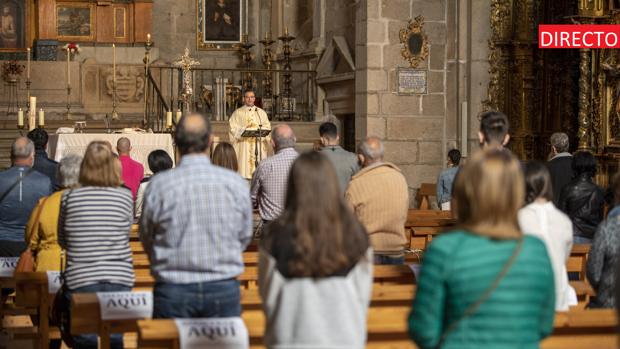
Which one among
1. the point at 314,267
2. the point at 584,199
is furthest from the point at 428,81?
the point at 314,267

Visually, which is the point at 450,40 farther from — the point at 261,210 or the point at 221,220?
the point at 221,220

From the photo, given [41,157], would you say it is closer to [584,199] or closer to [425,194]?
[584,199]

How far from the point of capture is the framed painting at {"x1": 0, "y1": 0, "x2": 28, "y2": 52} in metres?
24.0

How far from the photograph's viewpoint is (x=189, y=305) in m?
5.73

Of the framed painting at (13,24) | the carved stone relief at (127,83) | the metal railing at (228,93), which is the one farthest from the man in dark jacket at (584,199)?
the framed painting at (13,24)

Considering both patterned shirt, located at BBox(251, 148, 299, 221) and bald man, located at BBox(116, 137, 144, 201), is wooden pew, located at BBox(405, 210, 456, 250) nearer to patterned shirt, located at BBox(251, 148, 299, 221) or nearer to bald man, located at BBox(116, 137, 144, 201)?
patterned shirt, located at BBox(251, 148, 299, 221)

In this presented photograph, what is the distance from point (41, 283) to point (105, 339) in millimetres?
1356

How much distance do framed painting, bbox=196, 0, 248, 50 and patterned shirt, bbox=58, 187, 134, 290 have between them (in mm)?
18744

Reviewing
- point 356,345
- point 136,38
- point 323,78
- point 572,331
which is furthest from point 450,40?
point 356,345

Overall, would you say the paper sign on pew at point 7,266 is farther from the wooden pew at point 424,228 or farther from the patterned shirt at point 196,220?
the wooden pew at point 424,228

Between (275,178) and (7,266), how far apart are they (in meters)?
2.11

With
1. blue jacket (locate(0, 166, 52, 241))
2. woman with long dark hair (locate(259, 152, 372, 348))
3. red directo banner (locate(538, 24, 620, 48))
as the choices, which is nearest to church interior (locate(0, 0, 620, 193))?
red directo banner (locate(538, 24, 620, 48))

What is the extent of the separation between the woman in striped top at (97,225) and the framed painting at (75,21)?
58.9 ft

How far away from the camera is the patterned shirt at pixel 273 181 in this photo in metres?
9.37
